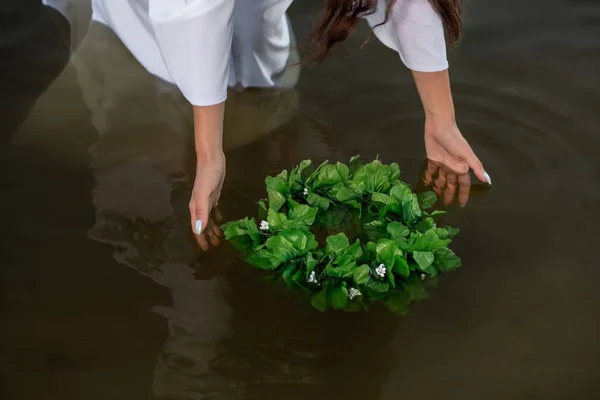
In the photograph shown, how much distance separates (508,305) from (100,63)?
101 centimetres

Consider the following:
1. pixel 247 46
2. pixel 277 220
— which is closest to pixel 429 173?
pixel 277 220

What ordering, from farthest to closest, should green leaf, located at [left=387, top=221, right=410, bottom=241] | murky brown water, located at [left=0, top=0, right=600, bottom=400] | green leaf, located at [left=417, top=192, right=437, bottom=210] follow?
green leaf, located at [left=417, top=192, right=437, bottom=210], green leaf, located at [left=387, top=221, right=410, bottom=241], murky brown water, located at [left=0, top=0, right=600, bottom=400]

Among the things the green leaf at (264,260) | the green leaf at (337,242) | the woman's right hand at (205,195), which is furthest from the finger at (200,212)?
the green leaf at (337,242)

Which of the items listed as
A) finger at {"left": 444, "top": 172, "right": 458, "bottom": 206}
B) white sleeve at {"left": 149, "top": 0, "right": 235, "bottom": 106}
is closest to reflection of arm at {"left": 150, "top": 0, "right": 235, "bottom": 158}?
→ white sleeve at {"left": 149, "top": 0, "right": 235, "bottom": 106}

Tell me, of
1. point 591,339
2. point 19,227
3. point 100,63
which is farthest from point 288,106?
point 591,339

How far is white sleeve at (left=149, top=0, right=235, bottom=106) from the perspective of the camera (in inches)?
45.3

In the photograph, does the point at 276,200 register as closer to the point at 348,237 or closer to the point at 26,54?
the point at 348,237

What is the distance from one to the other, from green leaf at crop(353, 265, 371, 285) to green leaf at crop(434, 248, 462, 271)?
0.43ft

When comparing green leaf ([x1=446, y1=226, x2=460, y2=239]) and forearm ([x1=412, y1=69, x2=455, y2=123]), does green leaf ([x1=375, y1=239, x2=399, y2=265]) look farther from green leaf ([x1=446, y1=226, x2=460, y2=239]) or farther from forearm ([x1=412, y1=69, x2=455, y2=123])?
forearm ([x1=412, y1=69, x2=455, y2=123])

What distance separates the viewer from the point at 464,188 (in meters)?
1.40

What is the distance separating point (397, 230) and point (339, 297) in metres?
0.14

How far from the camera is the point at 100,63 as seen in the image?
170cm

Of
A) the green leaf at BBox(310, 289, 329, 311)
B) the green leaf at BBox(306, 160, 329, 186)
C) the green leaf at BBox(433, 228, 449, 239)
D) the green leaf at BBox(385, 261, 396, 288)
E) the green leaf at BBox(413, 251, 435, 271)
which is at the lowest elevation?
the green leaf at BBox(310, 289, 329, 311)

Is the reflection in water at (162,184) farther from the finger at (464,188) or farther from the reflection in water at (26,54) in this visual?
the finger at (464,188)
